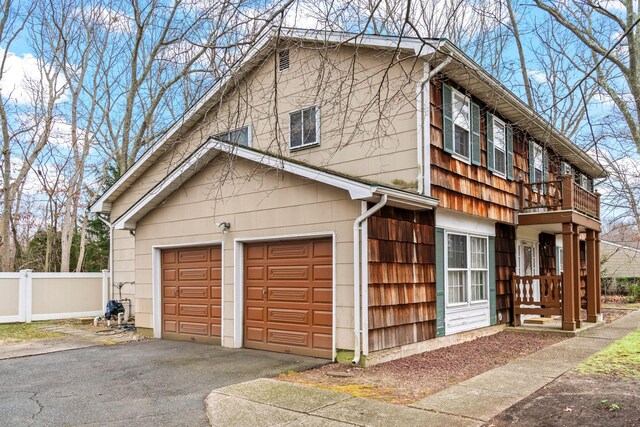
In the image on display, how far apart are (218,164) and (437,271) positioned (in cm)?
461

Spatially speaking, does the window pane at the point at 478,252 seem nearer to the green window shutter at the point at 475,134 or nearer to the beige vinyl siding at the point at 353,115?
the green window shutter at the point at 475,134

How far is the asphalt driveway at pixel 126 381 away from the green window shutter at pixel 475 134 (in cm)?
551

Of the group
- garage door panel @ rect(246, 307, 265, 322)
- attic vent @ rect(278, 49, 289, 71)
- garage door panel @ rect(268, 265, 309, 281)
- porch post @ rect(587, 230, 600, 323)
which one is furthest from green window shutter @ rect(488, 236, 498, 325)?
attic vent @ rect(278, 49, 289, 71)

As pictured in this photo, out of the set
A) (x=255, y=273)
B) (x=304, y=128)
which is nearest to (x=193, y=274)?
(x=255, y=273)

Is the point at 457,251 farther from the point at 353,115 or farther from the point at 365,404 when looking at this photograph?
the point at 365,404

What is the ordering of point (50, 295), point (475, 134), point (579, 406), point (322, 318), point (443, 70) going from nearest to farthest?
point (579, 406)
point (322, 318)
point (443, 70)
point (475, 134)
point (50, 295)

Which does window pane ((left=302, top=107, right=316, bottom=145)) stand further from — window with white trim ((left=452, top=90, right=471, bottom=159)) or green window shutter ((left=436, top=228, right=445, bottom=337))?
green window shutter ((left=436, top=228, right=445, bottom=337))

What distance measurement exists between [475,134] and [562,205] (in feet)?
9.82

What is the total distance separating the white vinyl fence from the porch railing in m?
11.4

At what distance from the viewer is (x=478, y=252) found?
11.4 metres

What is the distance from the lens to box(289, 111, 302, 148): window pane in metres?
11.0

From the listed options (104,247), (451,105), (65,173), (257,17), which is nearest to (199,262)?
(451,105)

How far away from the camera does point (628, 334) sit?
37.3 ft

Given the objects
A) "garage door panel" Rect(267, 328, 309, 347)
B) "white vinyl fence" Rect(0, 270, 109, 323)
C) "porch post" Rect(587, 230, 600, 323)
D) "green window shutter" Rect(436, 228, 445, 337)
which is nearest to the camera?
"garage door panel" Rect(267, 328, 309, 347)
